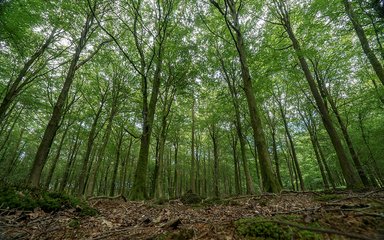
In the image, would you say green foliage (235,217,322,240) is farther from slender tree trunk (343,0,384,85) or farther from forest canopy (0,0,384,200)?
slender tree trunk (343,0,384,85)

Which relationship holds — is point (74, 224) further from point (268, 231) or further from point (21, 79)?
point (21, 79)

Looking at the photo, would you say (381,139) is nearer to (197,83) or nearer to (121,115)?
(197,83)

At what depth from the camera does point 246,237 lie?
188cm

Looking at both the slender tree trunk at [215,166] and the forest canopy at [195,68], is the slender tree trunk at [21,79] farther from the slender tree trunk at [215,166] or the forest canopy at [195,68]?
the slender tree trunk at [215,166]

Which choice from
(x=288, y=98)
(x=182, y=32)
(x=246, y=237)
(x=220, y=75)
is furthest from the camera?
(x=288, y=98)

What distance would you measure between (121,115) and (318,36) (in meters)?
17.6

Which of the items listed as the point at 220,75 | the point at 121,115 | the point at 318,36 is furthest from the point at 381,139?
the point at 121,115

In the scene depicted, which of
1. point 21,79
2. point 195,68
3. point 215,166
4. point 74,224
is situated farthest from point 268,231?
point 215,166

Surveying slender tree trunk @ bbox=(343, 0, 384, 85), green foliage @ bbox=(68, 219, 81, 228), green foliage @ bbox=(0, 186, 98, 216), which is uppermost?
slender tree trunk @ bbox=(343, 0, 384, 85)

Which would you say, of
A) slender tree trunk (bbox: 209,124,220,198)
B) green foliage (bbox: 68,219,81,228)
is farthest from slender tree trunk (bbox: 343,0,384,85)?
slender tree trunk (bbox: 209,124,220,198)

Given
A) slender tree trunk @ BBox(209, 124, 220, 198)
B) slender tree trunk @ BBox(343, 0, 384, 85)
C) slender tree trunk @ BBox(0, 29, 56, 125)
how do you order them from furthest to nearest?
slender tree trunk @ BBox(209, 124, 220, 198) < slender tree trunk @ BBox(0, 29, 56, 125) < slender tree trunk @ BBox(343, 0, 384, 85)

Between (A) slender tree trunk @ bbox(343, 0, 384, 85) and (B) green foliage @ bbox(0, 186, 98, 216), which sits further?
(A) slender tree trunk @ bbox(343, 0, 384, 85)

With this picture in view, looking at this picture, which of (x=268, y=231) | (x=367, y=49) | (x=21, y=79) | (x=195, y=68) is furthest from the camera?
(x=195, y=68)

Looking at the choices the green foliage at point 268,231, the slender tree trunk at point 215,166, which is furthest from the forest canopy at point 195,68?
the green foliage at point 268,231
